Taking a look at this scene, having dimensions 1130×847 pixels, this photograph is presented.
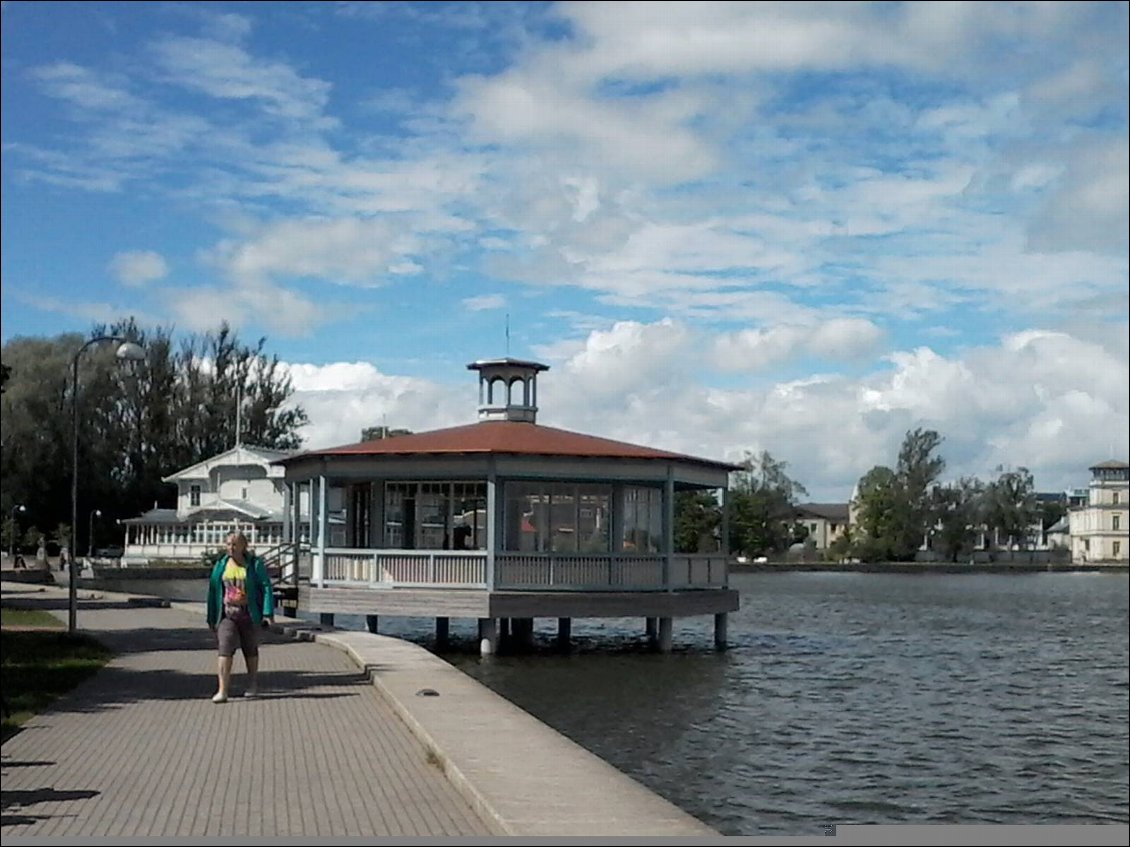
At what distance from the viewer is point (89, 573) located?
7050 centimetres

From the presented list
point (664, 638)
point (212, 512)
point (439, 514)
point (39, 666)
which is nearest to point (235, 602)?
point (39, 666)

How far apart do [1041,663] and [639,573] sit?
10721 mm

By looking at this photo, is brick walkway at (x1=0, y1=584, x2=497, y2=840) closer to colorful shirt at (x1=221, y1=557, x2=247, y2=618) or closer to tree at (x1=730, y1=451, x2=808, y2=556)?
colorful shirt at (x1=221, y1=557, x2=247, y2=618)

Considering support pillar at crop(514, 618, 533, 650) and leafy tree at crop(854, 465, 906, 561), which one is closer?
support pillar at crop(514, 618, 533, 650)

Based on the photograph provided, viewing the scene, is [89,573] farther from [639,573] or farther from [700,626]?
[639,573]

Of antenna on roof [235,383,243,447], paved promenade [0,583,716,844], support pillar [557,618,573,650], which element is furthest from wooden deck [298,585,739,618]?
antenna on roof [235,383,243,447]

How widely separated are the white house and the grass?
55.6 meters

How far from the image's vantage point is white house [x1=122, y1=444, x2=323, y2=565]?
85250mm

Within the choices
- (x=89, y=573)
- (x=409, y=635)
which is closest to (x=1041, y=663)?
(x=409, y=635)

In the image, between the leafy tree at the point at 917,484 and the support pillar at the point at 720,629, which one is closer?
the support pillar at the point at 720,629

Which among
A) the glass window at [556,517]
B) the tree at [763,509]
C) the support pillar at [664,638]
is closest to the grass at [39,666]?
the glass window at [556,517]

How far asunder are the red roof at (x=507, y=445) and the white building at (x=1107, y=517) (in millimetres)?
135185

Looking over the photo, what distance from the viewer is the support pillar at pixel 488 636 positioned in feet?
103

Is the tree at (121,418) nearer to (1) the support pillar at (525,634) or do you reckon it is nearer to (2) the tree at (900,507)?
(1) the support pillar at (525,634)
